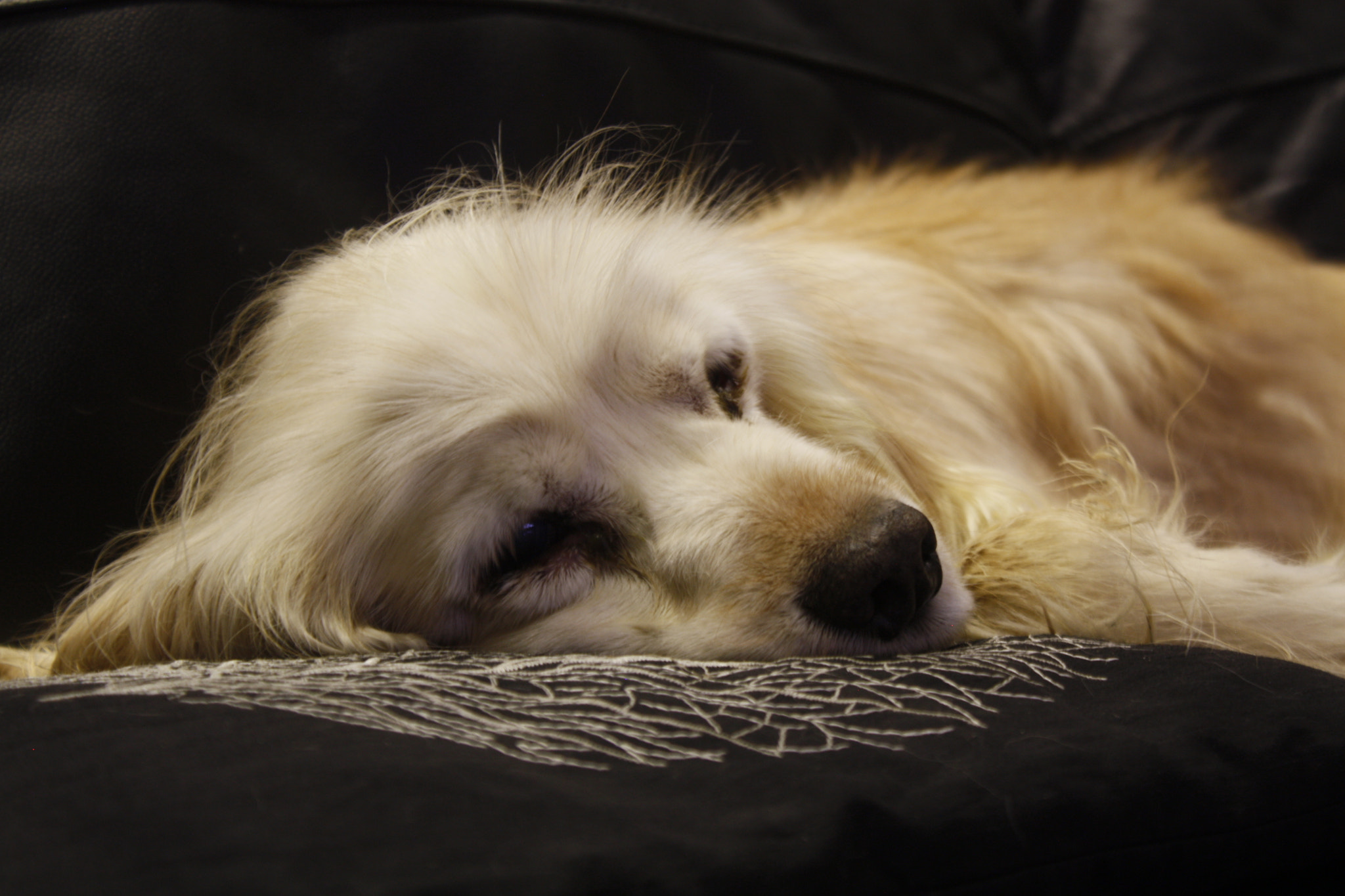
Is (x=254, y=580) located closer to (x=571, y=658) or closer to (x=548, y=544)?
(x=548, y=544)

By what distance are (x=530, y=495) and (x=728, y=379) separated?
31 cm

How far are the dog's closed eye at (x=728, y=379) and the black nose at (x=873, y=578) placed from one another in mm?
312

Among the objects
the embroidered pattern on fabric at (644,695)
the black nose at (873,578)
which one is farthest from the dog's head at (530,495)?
the embroidered pattern on fabric at (644,695)

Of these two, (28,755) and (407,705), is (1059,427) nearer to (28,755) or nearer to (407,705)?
(407,705)

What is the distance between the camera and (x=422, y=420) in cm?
99

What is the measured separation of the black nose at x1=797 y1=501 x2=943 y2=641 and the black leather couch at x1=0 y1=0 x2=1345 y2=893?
88mm

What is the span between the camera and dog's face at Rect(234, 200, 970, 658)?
91 cm

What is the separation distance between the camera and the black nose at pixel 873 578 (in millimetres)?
876

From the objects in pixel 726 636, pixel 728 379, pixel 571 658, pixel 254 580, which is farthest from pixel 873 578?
pixel 254 580

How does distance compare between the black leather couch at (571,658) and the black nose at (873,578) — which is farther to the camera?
the black nose at (873,578)

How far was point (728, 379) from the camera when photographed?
120 cm

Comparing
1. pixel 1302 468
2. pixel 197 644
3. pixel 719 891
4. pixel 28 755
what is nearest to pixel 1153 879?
pixel 719 891

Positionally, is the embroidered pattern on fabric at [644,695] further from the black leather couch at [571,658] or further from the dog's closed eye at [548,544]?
the dog's closed eye at [548,544]

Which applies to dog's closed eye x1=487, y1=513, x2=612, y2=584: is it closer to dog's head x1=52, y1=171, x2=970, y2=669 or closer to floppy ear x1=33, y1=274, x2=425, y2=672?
dog's head x1=52, y1=171, x2=970, y2=669
